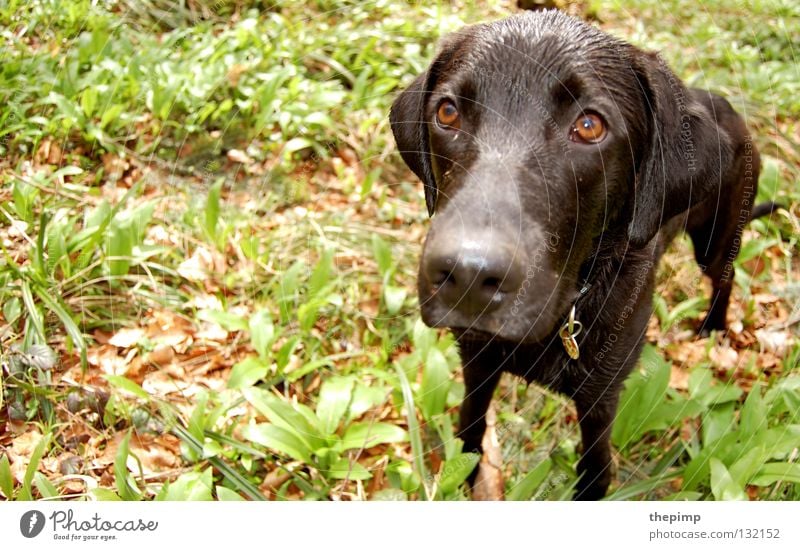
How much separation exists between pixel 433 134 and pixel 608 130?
638 millimetres

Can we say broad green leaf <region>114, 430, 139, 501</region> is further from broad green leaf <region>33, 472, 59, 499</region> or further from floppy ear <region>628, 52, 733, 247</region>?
floppy ear <region>628, 52, 733, 247</region>

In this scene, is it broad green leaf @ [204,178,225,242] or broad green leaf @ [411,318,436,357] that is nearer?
broad green leaf @ [411,318,436,357]

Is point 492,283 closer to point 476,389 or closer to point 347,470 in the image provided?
point 476,389

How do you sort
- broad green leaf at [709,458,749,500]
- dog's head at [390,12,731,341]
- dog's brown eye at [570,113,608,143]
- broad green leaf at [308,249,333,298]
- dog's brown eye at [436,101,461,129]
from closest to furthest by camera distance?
dog's head at [390,12,731,341]
dog's brown eye at [570,113,608,143]
dog's brown eye at [436,101,461,129]
broad green leaf at [709,458,749,500]
broad green leaf at [308,249,333,298]

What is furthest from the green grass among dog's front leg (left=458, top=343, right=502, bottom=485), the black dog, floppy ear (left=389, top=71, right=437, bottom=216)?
floppy ear (left=389, top=71, right=437, bottom=216)

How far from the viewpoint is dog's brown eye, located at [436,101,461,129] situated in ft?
7.93

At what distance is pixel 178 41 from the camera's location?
4020 mm

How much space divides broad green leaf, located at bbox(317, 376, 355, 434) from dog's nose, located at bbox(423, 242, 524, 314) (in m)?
1.20

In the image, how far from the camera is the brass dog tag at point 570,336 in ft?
8.39

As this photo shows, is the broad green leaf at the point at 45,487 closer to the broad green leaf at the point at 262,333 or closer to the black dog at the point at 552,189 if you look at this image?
the broad green leaf at the point at 262,333

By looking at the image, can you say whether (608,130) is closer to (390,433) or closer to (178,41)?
(390,433)

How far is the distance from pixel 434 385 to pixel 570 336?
849 mm

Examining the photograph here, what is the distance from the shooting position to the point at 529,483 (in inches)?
114

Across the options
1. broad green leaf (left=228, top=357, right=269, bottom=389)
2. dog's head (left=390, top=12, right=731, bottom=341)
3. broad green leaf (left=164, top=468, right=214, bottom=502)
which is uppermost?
dog's head (left=390, top=12, right=731, bottom=341)
